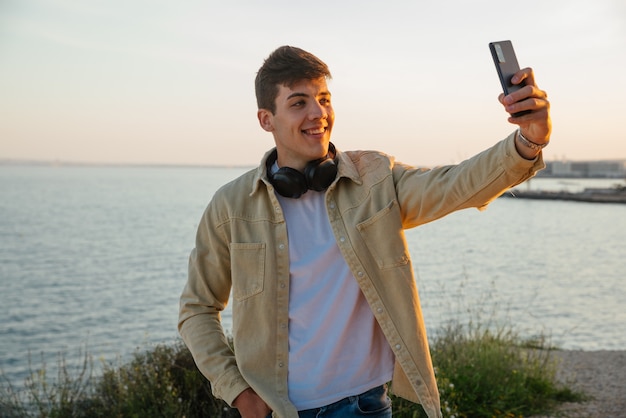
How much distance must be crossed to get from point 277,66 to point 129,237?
38.9 meters

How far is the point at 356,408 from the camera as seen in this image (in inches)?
101

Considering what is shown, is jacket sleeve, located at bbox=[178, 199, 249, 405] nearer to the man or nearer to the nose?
the man

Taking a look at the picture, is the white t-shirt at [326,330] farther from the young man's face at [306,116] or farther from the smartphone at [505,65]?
the smartphone at [505,65]

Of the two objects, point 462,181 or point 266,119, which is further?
point 266,119

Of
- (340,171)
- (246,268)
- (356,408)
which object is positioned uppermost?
(340,171)

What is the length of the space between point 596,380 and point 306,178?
6982 millimetres

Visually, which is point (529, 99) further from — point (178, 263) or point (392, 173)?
point (178, 263)

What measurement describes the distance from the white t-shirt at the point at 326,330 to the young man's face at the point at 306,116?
1.13ft

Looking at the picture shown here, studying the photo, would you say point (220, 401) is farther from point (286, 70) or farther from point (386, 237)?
point (286, 70)

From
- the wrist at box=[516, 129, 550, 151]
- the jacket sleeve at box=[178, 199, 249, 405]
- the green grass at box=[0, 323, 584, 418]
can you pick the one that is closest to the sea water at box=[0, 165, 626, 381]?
the green grass at box=[0, 323, 584, 418]

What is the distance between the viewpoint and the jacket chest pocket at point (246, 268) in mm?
2773

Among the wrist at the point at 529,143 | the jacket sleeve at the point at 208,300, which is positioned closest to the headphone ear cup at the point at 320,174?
the jacket sleeve at the point at 208,300

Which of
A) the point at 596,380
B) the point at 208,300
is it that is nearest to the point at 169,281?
the point at 596,380

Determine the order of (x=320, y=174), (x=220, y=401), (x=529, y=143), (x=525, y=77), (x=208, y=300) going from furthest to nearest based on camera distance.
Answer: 1. (x=220, y=401)
2. (x=208, y=300)
3. (x=320, y=174)
4. (x=529, y=143)
5. (x=525, y=77)
